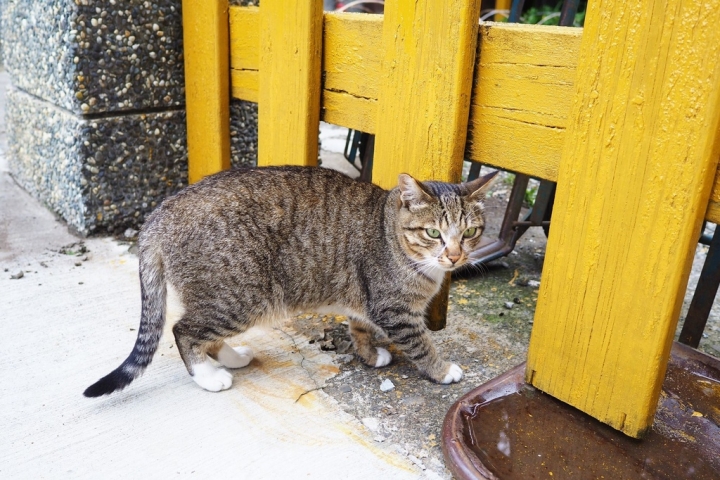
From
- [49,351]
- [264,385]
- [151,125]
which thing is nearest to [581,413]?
[264,385]

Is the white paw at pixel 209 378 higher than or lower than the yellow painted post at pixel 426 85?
lower

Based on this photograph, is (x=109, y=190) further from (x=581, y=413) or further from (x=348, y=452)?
(x=581, y=413)

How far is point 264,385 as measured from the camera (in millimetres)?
2508

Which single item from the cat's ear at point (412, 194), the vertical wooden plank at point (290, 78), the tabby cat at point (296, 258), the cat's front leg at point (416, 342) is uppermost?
the vertical wooden plank at point (290, 78)

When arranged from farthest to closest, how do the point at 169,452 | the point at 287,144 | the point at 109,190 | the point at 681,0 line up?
the point at 109,190 → the point at 287,144 → the point at 169,452 → the point at 681,0

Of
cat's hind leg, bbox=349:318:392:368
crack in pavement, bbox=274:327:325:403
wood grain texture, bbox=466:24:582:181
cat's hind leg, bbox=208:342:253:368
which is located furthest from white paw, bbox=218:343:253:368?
wood grain texture, bbox=466:24:582:181

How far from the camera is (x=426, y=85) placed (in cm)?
247

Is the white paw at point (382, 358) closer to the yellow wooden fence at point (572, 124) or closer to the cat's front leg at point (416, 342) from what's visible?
the cat's front leg at point (416, 342)

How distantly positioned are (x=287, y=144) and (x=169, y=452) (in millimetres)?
1609

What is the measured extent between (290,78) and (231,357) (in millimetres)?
1352

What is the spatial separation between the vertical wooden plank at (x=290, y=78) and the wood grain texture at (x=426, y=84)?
42cm

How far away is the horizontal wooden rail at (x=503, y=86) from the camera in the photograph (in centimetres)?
218

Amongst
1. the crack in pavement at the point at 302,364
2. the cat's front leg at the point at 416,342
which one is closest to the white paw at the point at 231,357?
the crack in pavement at the point at 302,364

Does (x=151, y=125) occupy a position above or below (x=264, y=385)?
above
